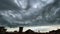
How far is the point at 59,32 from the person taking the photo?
97.3ft

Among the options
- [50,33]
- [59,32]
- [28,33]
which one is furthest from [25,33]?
[59,32]

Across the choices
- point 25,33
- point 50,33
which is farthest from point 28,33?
point 50,33

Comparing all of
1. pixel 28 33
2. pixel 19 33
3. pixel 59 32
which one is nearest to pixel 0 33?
pixel 19 33

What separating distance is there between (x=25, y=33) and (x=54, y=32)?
736 cm

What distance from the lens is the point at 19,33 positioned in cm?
3042

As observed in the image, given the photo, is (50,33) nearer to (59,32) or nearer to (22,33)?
(59,32)

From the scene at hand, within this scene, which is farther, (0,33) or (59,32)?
(0,33)

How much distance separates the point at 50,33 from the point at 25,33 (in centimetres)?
635

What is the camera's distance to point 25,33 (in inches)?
1219

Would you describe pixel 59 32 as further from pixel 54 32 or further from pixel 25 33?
pixel 25 33

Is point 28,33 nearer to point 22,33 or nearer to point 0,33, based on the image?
point 22,33

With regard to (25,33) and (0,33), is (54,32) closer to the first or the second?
(25,33)

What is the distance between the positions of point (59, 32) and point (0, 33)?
49.5ft

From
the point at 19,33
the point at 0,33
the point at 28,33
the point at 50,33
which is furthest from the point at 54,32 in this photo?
the point at 0,33
